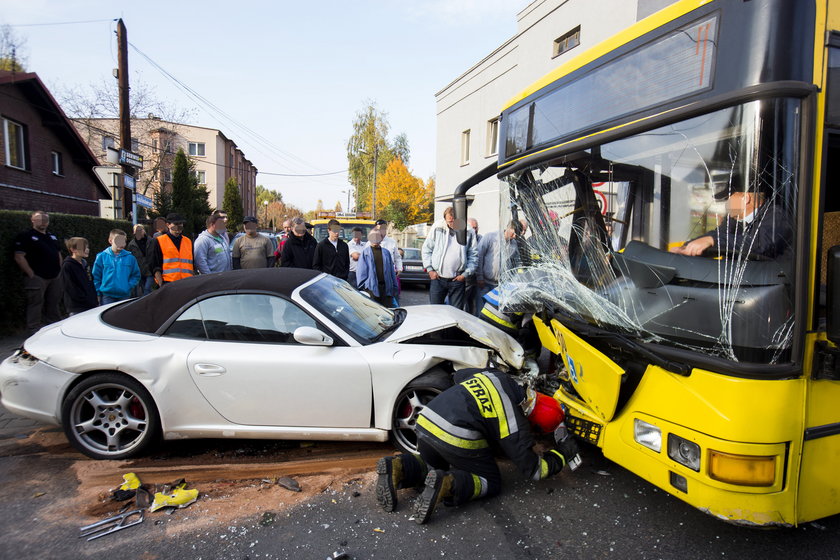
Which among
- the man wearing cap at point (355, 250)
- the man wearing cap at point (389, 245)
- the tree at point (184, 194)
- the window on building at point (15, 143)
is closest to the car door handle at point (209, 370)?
the man wearing cap at point (389, 245)

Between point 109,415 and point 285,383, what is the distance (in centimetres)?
138

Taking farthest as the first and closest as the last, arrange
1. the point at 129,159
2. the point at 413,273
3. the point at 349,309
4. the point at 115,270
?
the point at 413,273 → the point at 129,159 → the point at 115,270 → the point at 349,309

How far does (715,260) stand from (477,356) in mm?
1864

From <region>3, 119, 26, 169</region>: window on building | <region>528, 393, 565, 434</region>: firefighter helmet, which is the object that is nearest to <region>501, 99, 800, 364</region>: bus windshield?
<region>528, 393, 565, 434</region>: firefighter helmet

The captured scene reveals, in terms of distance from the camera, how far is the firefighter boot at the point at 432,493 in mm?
2742

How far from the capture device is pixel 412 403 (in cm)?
350

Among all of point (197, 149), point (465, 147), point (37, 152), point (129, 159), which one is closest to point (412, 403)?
point (129, 159)

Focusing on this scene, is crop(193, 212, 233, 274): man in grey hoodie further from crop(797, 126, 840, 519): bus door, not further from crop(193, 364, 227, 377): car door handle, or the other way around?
crop(797, 126, 840, 519): bus door

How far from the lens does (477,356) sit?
370cm

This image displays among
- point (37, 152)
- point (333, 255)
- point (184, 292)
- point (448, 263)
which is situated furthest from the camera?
point (37, 152)

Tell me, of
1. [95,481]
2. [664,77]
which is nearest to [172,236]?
[95,481]

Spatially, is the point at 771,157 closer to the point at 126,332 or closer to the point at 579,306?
the point at 579,306

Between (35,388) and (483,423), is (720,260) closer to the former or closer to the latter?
(483,423)

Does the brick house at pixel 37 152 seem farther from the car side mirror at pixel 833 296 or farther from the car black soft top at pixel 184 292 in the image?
the car side mirror at pixel 833 296
